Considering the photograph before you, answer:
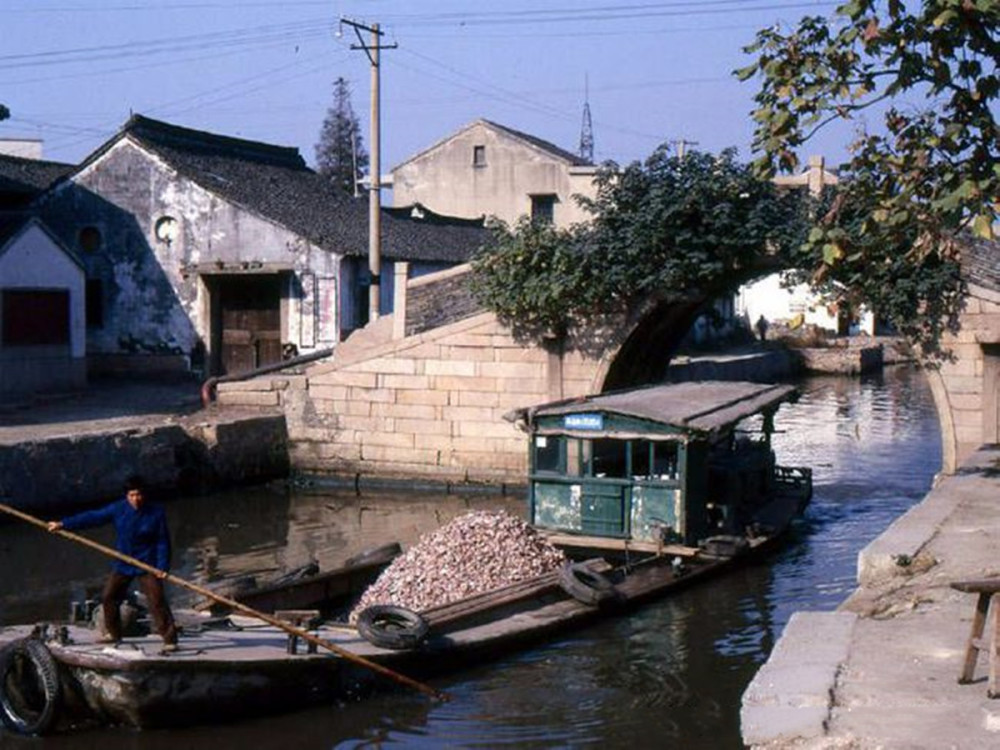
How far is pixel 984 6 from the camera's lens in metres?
9.61

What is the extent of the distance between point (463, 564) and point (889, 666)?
18.7 ft

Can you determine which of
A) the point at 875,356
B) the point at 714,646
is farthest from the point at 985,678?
the point at 875,356

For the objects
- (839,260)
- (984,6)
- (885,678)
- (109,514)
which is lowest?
(885,678)

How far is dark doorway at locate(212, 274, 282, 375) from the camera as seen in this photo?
29.5 m

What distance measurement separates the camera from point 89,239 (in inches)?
1185

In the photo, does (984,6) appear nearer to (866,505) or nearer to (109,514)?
(109,514)

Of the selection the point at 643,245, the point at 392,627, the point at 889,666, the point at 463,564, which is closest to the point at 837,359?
the point at 643,245

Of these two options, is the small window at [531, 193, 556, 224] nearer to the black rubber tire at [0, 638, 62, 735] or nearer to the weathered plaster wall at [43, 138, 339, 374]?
the weathered plaster wall at [43, 138, 339, 374]

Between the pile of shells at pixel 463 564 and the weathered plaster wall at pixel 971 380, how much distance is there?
845 centimetres

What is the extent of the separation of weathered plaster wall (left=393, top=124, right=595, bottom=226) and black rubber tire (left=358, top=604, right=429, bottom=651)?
1183 inches

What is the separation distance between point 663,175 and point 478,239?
15282mm

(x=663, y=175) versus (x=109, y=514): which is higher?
(x=663, y=175)

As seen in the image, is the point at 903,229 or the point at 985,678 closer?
the point at 985,678

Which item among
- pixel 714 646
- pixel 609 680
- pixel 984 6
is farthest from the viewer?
pixel 714 646
